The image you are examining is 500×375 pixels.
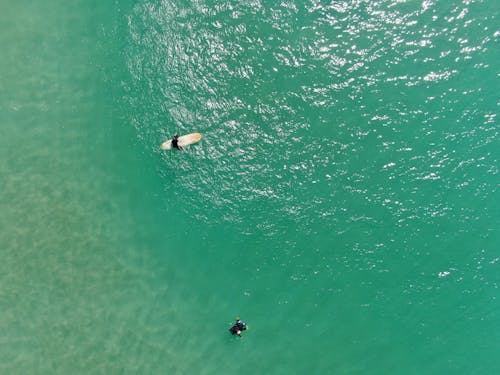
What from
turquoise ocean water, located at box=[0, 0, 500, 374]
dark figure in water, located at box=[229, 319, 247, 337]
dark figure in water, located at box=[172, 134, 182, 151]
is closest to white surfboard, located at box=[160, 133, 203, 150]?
dark figure in water, located at box=[172, 134, 182, 151]

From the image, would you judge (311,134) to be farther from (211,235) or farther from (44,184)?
(44,184)

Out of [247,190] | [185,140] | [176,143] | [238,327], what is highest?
[185,140]

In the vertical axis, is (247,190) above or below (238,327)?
above

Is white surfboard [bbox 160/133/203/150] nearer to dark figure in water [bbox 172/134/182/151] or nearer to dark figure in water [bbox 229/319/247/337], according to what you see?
dark figure in water [bbox 172/134/182/151]

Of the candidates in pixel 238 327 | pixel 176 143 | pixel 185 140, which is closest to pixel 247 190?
pixel 185 140

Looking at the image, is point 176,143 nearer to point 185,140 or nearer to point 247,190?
point 185,140
